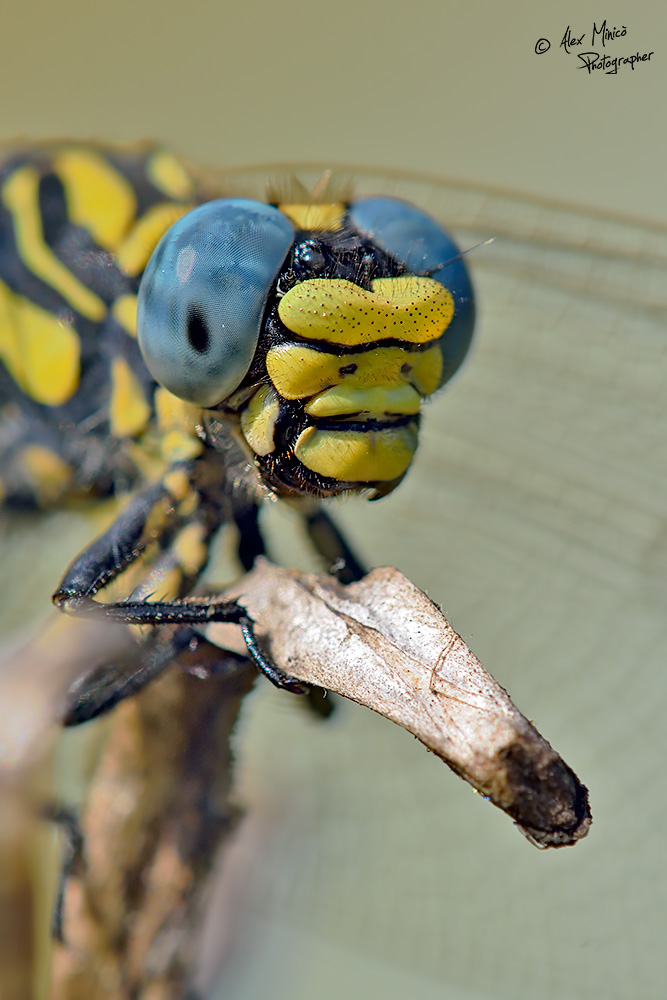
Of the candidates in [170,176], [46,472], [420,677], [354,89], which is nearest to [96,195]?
[170,176]

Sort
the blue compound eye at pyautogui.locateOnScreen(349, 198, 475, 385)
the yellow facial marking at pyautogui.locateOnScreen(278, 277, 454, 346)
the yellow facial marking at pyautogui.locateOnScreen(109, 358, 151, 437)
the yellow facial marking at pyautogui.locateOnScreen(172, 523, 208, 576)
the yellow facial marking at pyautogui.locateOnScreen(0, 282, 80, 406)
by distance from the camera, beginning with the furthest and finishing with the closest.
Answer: the yellow facial marking at pyautogui.locateOnScreen(0, 282, 80, 406), the yellow facial marking at pyautogui.locateOnScreen(109, 358, 151, 437), the yellow facial marking at pyautogui.locateOnScreen(172, 523, 208, 576), the blue compound eye at pyautogui.locateOnScreen(349, 198, 475, 385), the yellow facial marking at pyautogui.locateOnScreen(278, 277, 454, 346)

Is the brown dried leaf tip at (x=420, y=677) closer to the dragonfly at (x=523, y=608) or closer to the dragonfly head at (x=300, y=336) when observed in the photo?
the dragonfly head at (x=300, y=336)

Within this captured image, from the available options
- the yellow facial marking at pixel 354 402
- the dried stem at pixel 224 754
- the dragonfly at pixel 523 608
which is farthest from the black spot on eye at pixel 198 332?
the dragonfly at pixel 523 608

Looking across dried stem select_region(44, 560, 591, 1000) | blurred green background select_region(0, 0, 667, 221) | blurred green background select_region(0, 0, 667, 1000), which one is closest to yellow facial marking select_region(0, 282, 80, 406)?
blurred green background select_region(0, 0, 667, 1000)

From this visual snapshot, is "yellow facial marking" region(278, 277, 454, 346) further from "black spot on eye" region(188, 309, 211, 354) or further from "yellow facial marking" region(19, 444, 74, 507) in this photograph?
"yellow facial marking" region(19, 444, 74, 507)

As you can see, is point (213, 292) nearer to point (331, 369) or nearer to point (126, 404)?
point (331, 369)

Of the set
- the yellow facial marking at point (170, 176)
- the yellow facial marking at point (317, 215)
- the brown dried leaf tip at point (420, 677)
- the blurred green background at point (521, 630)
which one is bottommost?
the blurred green background at point (521, 630)

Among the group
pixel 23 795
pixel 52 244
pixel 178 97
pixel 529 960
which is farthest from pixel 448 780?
pixel 178 97
